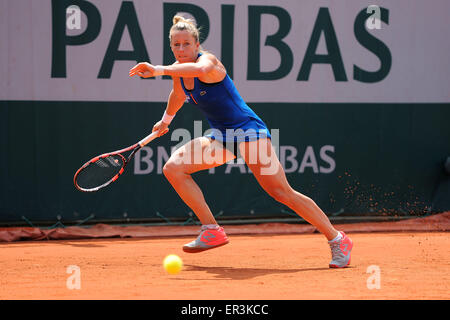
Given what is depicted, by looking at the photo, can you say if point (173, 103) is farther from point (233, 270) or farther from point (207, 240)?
point (233, 270)

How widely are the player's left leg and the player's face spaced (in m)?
0.56

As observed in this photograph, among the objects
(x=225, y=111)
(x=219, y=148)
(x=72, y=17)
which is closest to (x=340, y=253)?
(x=219, y=148)

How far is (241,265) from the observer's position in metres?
4.13

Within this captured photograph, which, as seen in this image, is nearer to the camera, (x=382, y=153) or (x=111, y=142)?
(x=111, y=142)

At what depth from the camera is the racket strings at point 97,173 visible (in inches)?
170

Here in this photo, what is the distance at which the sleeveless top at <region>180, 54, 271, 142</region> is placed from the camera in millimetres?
3742

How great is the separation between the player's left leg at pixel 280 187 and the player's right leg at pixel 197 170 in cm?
16

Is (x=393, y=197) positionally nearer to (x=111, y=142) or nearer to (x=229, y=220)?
(x=229, y=220)

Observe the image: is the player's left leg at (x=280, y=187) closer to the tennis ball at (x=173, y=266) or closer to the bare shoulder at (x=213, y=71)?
the bare shoulder at (x=213, y=71)

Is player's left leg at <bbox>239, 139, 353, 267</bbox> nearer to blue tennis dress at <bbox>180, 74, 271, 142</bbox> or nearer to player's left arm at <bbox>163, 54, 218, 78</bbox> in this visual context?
blue tennis dress at <bbox>180, 74, 271, 142</bbox>

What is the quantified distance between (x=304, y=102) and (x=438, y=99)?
4.37 ft

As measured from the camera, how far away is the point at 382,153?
21.3 feet

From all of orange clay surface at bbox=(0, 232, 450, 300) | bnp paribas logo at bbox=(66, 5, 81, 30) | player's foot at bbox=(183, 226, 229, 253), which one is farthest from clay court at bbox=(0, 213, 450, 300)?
bnp paribas logo at bbox=(66, 5, 81, 30)

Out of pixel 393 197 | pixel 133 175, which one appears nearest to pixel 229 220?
pixel 133 175
